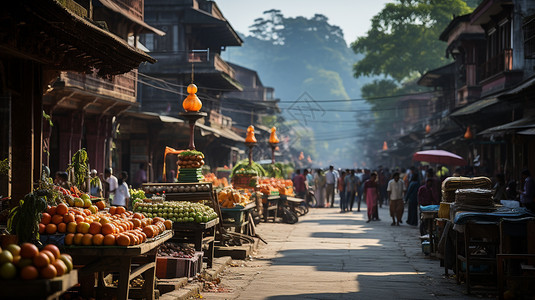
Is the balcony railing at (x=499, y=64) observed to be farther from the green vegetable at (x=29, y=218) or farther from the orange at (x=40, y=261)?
the orange at (x=40, y=261)

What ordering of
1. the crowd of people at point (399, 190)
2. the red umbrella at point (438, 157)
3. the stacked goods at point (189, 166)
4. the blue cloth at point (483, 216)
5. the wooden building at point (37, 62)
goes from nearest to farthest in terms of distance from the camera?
the wooden building at point (37, 62)
the blue cloth at point (483, 216)
the stacked goods at point (189, 166)
the crowd of people at point (399, 190)
the red umbrella at point (438, 157)

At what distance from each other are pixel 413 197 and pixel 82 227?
15488mm

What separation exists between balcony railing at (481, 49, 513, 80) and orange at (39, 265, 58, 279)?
22.0 m

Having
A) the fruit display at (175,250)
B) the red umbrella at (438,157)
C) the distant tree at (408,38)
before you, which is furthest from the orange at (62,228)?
the distant tree at (408,38)

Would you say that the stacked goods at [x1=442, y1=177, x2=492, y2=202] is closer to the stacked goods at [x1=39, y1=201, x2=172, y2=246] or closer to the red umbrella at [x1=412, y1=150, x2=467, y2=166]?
the stacked goods at [x1=39, y1=201, x2=172, y2=246]

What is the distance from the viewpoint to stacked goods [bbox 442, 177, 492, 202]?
11242 millimetres

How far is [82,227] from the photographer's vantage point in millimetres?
6758

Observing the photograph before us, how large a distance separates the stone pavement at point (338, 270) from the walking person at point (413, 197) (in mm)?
2517

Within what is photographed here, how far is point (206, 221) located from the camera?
1032 centimetres

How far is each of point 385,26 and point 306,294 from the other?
5161cm

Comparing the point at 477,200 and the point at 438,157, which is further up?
the point at 438,157

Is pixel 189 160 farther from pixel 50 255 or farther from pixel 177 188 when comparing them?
pixel 50 255

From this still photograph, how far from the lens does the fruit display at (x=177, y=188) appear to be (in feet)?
39.0

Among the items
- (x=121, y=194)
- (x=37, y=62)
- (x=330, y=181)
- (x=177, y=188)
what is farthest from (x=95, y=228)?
(x=330, y=181)
